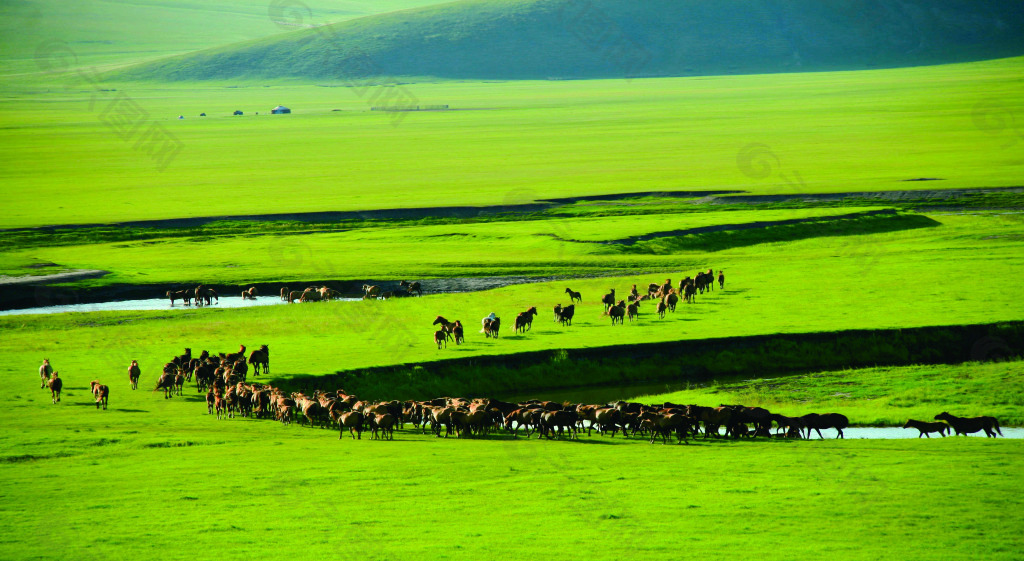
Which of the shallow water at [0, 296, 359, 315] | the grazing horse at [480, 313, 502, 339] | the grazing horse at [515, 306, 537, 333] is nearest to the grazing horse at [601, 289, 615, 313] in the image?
the grazing horse at [515, 306, 537, 333]

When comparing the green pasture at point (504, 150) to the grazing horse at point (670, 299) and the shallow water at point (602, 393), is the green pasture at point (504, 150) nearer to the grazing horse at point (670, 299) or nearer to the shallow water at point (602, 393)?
the grazing horse at point (670, 299)

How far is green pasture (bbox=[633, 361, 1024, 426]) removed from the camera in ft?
75.9

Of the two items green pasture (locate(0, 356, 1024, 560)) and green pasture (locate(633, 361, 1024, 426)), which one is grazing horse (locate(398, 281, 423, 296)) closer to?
green pasture (locate(633, 361, 1024, 426))

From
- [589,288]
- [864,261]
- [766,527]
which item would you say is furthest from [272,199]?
[766,527]

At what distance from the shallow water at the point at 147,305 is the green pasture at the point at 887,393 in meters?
18.6

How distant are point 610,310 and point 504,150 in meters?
69.2

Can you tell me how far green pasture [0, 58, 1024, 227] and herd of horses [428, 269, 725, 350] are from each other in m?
28.1

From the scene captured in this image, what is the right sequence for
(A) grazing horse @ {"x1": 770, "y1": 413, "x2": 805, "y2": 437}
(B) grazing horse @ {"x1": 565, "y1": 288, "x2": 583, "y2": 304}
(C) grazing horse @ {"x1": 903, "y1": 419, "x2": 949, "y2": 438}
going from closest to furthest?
(C) grazing horse @ {"x1": 903, "y1": 419, "x2": 949, "y2": 438}, (A) grazing horse @ {"x1": 770, "y1": 413, "x2": 805, "y2": 437}, (B) grazing horse @ {"x1": 565, "y1": 288, "x2": 583, "y2": 304}

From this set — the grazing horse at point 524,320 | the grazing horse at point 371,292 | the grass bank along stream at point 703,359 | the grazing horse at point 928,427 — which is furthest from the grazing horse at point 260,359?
the grazing horse at point 928,427

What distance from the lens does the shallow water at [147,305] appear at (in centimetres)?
3909

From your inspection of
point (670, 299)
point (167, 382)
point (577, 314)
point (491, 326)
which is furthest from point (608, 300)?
point (167, 382)

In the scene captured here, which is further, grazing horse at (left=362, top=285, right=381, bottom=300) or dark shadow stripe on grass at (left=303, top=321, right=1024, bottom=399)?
grazing horse at (left=362, top=285, right=381, bottom=300)

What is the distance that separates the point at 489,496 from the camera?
16.8m

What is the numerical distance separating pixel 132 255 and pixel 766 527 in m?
42.5
